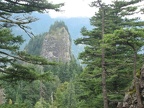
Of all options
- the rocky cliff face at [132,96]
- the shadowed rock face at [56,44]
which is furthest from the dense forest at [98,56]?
the shadowed rock face at [56,44]

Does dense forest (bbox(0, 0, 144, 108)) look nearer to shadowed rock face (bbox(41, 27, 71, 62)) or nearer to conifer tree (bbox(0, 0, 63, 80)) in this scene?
conifer tree (bbox(0, 0, 63, 80))

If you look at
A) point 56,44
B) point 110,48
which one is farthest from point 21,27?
point 56,44

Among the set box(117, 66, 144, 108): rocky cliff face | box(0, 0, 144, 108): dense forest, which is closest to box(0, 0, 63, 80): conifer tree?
box(0, 0, 144, 108): dense forest

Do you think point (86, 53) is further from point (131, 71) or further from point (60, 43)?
point (60, 43)

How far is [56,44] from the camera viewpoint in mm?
155500

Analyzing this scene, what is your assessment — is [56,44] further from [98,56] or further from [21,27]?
[21,27]

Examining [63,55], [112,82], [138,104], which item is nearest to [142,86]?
[138,104]

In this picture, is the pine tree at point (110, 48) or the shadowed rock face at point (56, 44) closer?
the pine tree at point (110, 48)

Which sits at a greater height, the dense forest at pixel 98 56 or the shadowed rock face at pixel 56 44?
the shadowed rock face at pixel 56 44

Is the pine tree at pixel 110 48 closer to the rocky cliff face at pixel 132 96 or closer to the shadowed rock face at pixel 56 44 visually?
the rocky cliff face at pixel 132 96

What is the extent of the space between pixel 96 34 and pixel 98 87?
3.61 m

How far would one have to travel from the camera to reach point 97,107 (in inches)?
811

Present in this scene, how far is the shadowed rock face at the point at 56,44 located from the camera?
6010 inches

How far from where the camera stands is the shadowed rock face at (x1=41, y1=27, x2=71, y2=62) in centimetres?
15265
